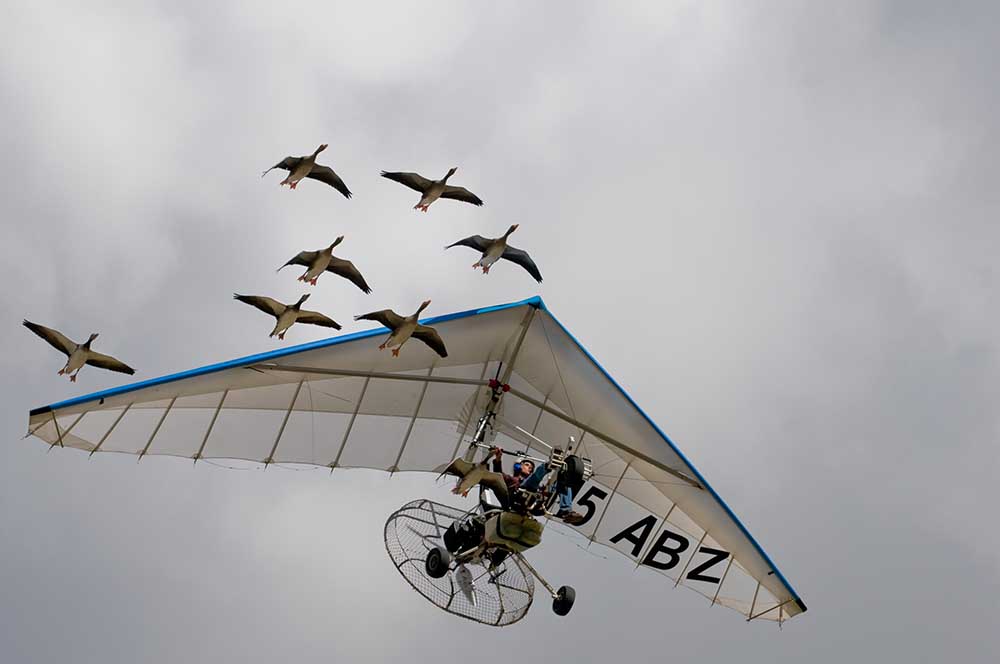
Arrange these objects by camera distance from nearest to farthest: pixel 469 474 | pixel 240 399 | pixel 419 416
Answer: pixel 469 474 → pixel 240 399 → pixel 419 416

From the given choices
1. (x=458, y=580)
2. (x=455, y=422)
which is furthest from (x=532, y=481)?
(x=455, y=422)

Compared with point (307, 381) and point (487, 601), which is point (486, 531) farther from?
point (307, 381)

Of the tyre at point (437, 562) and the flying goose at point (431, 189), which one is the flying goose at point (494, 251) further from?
the tyre at point (437, 562)

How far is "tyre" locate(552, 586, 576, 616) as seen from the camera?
31047mm

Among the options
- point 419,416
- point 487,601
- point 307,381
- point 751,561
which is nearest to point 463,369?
point 419,416

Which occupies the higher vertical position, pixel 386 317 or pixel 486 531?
pixel 386 317

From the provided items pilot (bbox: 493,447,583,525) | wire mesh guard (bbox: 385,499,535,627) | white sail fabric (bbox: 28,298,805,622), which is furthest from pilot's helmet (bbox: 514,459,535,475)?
white sail fabric (bbox: 28,298,805,622)

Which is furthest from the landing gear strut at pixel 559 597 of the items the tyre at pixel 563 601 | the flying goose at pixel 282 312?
the flying goose at pixel 282 312

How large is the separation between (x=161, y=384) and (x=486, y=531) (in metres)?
7.88

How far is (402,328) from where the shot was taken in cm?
3131

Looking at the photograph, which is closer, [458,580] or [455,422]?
[458,580]

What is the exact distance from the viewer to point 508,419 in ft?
119

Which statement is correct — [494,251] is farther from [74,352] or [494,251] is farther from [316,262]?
[74,352]

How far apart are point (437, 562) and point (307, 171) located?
11.0 meters
